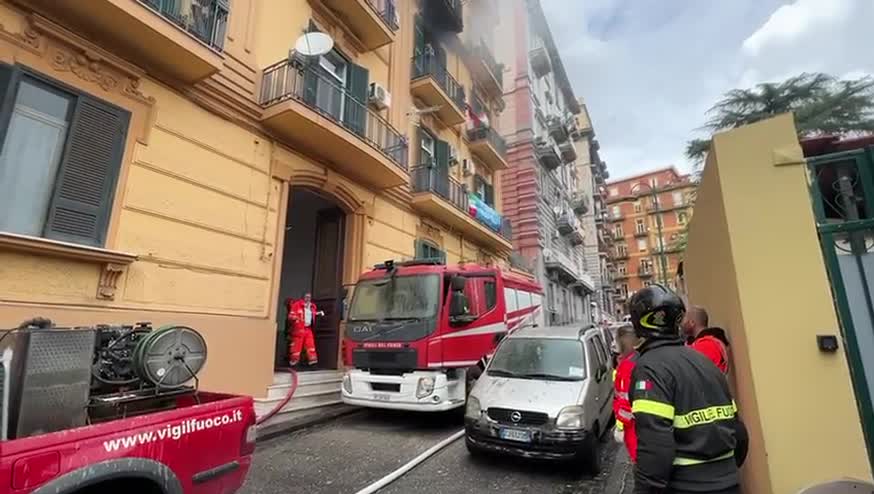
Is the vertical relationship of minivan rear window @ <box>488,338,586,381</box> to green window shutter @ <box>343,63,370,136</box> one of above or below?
below

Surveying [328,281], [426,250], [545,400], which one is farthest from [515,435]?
[426,250]

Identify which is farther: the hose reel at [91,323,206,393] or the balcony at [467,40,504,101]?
the balcony at [467,40,504,101]

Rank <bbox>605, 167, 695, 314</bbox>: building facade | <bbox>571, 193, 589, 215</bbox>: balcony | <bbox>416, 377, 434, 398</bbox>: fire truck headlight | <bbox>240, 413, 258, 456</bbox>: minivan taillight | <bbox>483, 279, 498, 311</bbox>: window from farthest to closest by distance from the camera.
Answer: <bbox>605, 167, 695, 314</bbox>: building facade → <bbox>571, 193, 589, 215</bbox>: balcony → <bbox>483, 279, 498, 311</bbox>: window → <bbox>416, 377, 434, 398</bbox>: fire truck headlight → <bbox>240, 413, 258, 456</bbox>: minivan taillight

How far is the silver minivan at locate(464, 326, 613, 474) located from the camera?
468 cm

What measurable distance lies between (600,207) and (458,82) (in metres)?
31.4

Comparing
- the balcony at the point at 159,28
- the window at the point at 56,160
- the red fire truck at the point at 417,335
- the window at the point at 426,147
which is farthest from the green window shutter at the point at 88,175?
the window at the point at 426,147

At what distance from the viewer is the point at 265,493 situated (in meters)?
4.17

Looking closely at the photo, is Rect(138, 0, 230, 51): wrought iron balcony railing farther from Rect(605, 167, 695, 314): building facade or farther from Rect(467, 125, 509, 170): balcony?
Rect(605, 167, 695, 314): building facade

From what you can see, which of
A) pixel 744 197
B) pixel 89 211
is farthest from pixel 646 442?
pixel 89 211

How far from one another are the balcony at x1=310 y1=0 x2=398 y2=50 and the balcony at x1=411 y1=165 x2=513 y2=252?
3.53 m

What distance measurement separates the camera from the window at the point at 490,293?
27.5 ft

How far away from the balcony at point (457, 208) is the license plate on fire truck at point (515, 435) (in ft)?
25.5

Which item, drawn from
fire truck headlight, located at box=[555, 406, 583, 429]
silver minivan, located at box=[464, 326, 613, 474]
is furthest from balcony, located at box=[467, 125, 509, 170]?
fire truck headlight, located at box=[555, 406, 583, 429]

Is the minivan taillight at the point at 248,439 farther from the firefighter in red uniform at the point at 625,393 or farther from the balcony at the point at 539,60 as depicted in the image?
the balcony at the point at 539,60
